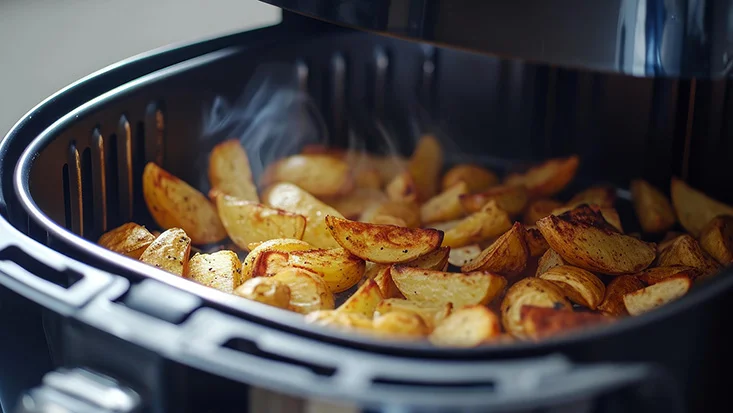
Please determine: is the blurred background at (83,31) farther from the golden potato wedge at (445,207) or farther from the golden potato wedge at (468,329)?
the golden potato wedge at (468,329)

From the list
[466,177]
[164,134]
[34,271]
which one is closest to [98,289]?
[34,271]

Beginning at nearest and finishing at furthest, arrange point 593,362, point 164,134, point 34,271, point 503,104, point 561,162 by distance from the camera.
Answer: point 593,362
point 34,271
point 164,134
point 561,162
point 503,104

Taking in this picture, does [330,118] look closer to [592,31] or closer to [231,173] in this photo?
[231,173]

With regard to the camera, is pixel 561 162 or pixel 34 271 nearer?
pixel 34 271

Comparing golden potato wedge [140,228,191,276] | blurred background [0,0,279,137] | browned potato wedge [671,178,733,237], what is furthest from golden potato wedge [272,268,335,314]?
blurred background [0,0,279,137]

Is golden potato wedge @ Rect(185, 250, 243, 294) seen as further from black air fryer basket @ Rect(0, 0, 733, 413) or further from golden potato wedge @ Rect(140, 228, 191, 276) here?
black air fryer basket @ Rect(0, 0, 733, 413)

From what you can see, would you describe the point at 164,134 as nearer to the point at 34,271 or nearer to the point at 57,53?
the point at 34,271

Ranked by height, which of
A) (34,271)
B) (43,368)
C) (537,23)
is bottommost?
(43,368)
